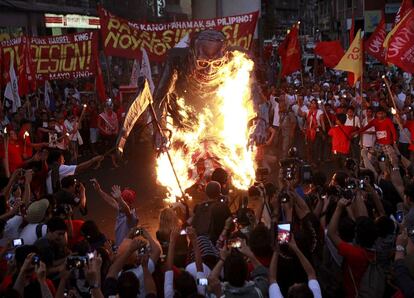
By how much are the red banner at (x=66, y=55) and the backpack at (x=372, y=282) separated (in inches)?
499

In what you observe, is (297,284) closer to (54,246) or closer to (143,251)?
(143,251)

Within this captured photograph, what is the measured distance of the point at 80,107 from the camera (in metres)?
18.8

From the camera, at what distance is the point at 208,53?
11.6 metres

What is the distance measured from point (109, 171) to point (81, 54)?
308cm

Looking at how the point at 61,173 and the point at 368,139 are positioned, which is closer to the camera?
the point at 61,173

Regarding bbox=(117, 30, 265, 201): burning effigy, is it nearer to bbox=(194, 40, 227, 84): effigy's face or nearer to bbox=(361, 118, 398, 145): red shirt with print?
bbox=(194, 40, 227, 84): effigy's face

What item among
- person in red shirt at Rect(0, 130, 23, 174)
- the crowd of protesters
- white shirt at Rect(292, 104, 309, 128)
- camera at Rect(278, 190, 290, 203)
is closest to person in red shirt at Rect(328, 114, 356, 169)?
white shirt at Rect(292, 104, 309, 128)

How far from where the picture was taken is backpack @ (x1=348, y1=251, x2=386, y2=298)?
16.8 ft

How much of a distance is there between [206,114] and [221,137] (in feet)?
1.62

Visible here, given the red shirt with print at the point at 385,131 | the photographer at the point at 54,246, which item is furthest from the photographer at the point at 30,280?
the red shirt with print at the point at 385,131

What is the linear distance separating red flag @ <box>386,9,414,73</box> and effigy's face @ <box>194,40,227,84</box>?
9.11 feet

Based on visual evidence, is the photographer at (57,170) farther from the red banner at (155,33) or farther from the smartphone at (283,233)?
the red banner at (155,33)

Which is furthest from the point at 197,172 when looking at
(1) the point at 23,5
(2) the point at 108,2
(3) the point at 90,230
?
(2) the point at 108,2

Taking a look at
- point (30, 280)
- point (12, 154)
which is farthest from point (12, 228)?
point (12, 154)
